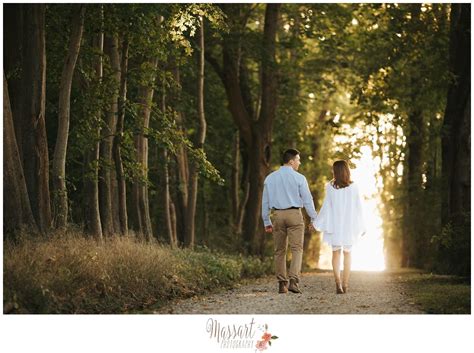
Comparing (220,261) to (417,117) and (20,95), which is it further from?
(417,117)

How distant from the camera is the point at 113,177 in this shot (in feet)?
60.9

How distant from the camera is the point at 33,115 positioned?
49.3ft

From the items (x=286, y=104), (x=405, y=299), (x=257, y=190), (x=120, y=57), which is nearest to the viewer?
(x=405, y=299)

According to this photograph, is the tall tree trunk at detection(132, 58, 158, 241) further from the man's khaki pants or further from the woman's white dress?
the woman's white dress

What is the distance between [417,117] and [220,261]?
638 inches

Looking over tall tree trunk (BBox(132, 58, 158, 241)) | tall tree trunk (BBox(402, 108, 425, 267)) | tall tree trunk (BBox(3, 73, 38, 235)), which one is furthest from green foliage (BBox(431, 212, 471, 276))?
tall tree trunk (BBox(402, 108, 425, 267))

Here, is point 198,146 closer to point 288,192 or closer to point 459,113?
point 459,113

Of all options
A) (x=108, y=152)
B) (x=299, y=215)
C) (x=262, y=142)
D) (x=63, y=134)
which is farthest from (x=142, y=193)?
(x=299, y=215)

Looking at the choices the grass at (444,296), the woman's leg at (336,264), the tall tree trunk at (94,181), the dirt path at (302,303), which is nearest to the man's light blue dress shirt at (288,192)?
the woman's leg at (336,264)

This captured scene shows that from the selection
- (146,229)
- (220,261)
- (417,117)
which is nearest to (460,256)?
(220,261)

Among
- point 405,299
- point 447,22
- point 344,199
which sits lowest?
point 405,299

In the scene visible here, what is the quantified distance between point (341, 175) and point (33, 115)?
530cm

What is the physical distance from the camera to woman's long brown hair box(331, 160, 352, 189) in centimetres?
1412

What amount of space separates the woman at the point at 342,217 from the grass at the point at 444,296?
4.32 ft
